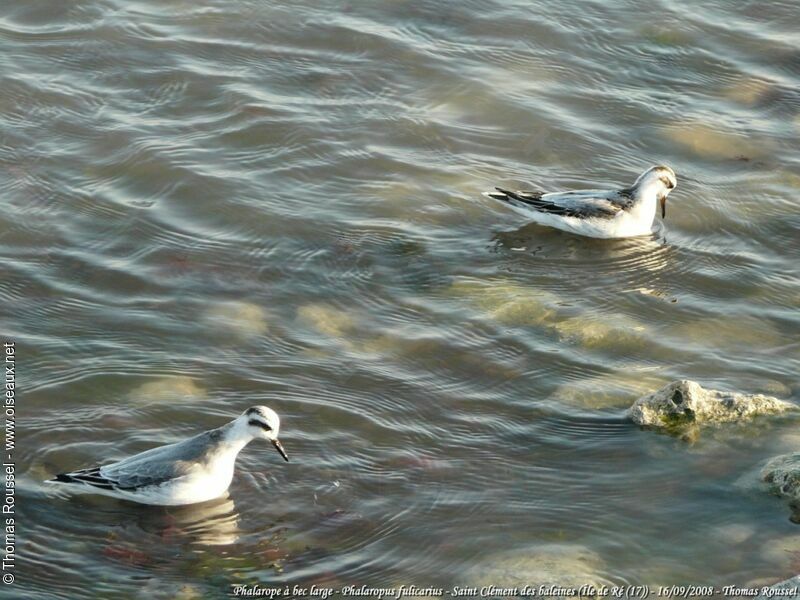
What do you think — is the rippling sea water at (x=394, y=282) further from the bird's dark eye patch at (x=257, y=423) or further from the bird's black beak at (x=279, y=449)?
the bird's dark eye patch at (x=257, y=423)

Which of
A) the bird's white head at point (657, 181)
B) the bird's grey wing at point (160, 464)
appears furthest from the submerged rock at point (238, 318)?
the bird's white head at point (657, 181)

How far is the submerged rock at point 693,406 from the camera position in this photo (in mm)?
10242

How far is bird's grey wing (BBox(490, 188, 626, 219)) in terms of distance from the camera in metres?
13.6

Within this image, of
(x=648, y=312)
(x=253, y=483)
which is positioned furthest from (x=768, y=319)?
(x=253, y=483)

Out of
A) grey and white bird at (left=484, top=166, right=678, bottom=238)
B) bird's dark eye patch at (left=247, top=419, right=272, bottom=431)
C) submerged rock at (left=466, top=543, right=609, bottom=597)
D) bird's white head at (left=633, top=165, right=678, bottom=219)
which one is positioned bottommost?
submerged rock at (left=466, top=543, right=609, bottom=597)

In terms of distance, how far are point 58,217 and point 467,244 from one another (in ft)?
13.5

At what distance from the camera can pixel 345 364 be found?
11.2m

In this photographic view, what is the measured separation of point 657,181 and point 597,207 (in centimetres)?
77

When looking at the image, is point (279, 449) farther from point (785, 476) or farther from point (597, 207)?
point (597, 207)

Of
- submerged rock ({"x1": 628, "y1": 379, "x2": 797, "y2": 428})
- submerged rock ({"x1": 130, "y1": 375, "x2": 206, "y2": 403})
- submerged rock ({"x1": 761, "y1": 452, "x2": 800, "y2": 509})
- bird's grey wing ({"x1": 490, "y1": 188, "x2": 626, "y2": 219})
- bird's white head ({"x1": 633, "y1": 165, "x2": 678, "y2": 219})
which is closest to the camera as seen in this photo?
submerged rock ({"x1": 761, "y1": 452, "x2": 800, "y2": 509})

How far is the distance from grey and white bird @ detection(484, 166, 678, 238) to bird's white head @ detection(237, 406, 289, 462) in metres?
→ 4.86

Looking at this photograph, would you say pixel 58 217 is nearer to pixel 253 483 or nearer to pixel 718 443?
pixel 253 483

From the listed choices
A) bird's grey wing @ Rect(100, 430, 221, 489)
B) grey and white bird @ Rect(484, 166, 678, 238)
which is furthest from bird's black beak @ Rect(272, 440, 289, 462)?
grey and white bird @ Rect(484, 166, 678, 238)

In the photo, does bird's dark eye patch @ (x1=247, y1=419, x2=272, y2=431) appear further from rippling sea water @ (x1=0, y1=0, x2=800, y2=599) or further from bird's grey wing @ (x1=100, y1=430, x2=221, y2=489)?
rippling sea water @ (x1=0, y1=0, x2=800, y2=599)
